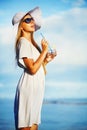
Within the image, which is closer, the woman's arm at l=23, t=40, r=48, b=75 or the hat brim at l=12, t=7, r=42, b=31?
the woman's arm at l=23, t=40, r=48, b=75

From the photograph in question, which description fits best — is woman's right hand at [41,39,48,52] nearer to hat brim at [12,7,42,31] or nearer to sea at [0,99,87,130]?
hat brim at [12,7,42,31]

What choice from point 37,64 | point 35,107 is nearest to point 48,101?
point 35,107

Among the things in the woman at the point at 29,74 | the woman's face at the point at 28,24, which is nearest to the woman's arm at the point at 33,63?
the woman at the point at 29,74

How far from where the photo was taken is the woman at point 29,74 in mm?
2160

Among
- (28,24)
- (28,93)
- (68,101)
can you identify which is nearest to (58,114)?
(68,101)

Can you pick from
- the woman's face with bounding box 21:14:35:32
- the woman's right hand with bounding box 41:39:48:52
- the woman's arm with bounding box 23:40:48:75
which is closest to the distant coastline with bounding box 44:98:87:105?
the woman's arm with bounding box 23:40:48:75

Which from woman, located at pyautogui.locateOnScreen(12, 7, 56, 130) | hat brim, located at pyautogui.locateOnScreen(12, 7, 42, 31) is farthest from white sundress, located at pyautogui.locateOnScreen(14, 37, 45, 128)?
hat brim, located at pyautogui.locateOnScreen(12, 7, 42, 31)

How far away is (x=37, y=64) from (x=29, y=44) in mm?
145

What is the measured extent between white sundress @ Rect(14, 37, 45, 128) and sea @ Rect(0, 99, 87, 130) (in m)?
0.04

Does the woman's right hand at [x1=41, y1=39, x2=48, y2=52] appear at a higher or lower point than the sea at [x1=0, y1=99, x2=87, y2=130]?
higher

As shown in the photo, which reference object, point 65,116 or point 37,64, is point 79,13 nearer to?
point 37,64

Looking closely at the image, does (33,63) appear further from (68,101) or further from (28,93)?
(68,101)

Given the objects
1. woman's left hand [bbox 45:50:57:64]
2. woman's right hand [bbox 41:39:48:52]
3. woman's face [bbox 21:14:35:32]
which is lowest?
woman's left hand [bbox 45:50:57:64]

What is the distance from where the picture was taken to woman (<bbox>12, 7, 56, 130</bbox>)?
85.0 inches
